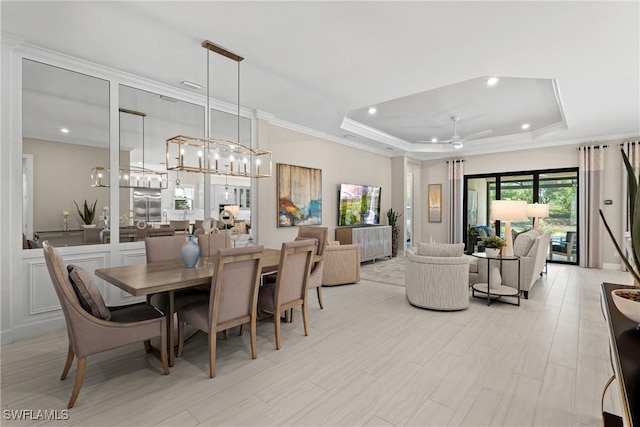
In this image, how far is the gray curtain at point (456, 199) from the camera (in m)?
8.23

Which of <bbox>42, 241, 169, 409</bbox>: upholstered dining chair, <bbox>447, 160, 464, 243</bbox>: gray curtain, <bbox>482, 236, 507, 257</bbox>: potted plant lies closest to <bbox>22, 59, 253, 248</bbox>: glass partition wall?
<bbox>42, 241, 169, 409</bbox>: upholstered dining chair

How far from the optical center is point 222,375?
7.75 ft

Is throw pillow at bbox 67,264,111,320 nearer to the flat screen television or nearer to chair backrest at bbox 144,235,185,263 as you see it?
chair backrest at bbox 144,235,185,263

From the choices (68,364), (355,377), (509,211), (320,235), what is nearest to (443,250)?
(509,211)

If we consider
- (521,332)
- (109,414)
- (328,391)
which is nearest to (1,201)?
(109,414)

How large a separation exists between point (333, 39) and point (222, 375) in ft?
9.88

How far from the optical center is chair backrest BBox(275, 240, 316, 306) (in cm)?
274

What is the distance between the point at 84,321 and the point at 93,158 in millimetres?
2232

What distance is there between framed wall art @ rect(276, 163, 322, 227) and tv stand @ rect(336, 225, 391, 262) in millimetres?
646

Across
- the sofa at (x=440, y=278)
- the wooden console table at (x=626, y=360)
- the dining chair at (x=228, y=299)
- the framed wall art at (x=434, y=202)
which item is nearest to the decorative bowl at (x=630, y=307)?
the wooden console table at (x=626, y=360)

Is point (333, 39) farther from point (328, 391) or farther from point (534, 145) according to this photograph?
point (534, 145)

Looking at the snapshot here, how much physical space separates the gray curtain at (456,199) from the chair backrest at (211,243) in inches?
257

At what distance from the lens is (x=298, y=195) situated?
227 inches

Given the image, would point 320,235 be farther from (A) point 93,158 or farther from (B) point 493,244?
(A) point 93,158
